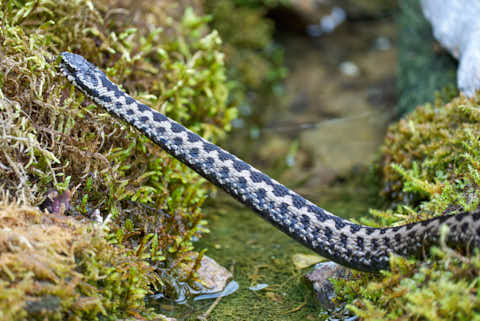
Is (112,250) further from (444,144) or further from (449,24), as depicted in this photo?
(449,24)

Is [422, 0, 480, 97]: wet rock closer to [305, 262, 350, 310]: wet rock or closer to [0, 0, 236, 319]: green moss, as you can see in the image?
[305, 262, 350, 310]: wet rock

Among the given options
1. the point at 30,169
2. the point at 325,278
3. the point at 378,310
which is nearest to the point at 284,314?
the point at 325,278

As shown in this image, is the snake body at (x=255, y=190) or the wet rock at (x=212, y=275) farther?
the wet rock at (x=212, y=275)

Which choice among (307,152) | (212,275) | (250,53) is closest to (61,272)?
(212,275)

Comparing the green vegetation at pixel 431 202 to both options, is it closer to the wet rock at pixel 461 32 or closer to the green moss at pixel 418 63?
the wet rock at pixel 461 32

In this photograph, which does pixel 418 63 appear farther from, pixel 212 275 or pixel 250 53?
pixel 212 275

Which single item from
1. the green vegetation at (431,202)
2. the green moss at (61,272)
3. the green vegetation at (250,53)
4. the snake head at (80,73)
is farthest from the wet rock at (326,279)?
the green vegetation at (250,53)
